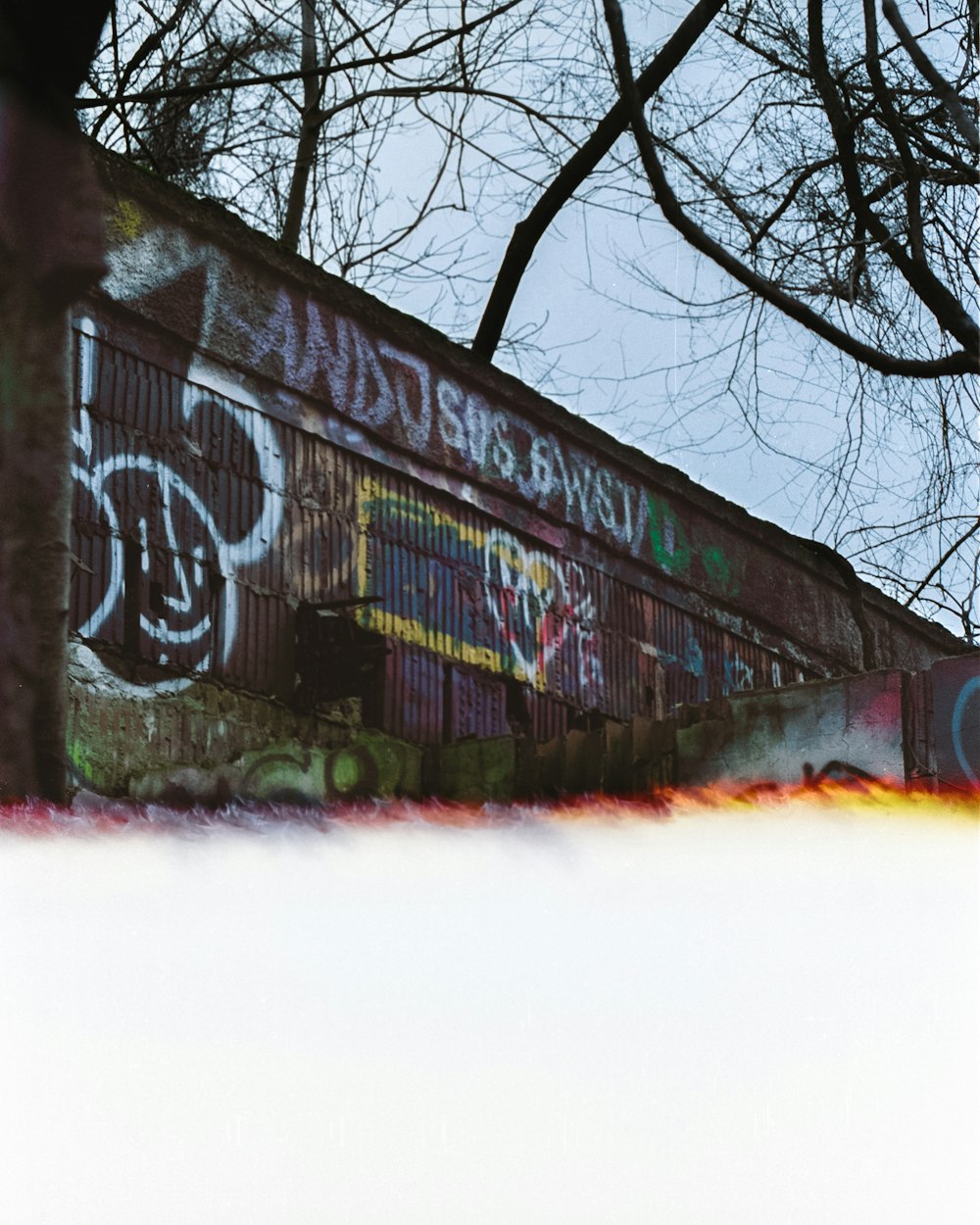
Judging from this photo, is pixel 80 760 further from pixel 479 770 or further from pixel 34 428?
pixel 34 428

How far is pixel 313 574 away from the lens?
5172mm

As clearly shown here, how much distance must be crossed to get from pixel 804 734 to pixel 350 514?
6.77ft

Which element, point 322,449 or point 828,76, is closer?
point 828,76

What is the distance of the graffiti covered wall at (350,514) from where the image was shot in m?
4.57

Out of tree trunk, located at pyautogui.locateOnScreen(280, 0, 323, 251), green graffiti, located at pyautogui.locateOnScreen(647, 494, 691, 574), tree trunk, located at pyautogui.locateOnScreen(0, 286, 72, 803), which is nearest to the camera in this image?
tree trunk, located at pyautogui.locateOnScreen(0, 286, 72, 803)

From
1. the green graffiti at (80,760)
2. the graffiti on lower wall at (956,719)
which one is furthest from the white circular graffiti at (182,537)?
the graffiti on lower wall at (956,719)

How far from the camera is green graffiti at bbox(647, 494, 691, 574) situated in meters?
6.95

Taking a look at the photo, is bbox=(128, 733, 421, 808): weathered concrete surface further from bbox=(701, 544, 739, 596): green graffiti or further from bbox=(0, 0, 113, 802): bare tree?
bbox=(701, 544, 739, 596): green graffiti

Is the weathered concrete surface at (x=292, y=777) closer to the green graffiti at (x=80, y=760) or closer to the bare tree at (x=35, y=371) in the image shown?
the green graffiti at (x=80, y=760)

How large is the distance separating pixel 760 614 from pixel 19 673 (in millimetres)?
5664

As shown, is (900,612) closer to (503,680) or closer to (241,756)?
(503,680)

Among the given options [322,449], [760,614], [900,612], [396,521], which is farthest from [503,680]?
[900,612]

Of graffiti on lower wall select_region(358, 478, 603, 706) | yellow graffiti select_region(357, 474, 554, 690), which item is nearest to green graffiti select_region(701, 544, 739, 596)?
graffiti on lower wall select_region(358, 478, 603, 706)

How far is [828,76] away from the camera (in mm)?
4539
